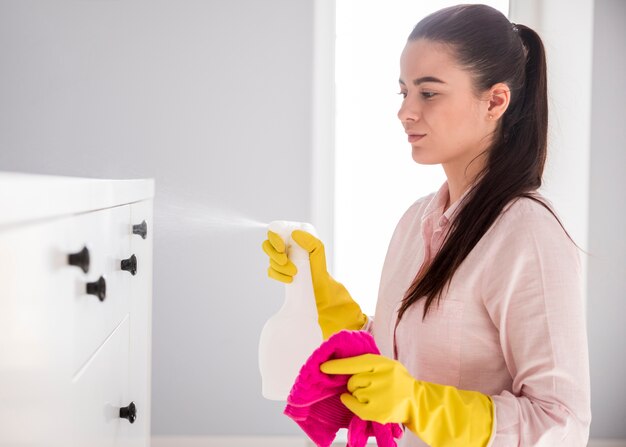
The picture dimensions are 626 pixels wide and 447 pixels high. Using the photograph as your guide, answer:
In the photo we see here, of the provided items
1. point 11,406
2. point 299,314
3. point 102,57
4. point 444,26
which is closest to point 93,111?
point 102,57

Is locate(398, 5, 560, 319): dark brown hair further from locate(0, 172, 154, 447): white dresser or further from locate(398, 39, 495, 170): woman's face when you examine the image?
locate(0, 172, 154, 447): white dresser

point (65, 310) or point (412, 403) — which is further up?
point (65, 310)

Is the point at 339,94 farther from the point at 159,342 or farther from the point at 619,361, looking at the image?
the point at 619,361

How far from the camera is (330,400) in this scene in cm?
105

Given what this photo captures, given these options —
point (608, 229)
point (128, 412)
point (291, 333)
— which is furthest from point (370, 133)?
point (128, 412)

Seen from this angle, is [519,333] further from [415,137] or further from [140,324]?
[140,324]

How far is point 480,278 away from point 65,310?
2.04 ft

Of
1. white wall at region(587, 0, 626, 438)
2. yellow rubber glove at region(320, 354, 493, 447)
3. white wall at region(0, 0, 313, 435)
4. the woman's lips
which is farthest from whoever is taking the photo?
white wall at region(587, 0, 626, 438)

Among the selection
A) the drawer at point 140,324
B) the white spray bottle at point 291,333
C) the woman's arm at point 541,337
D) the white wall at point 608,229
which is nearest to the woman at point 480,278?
the woman's arm at point 541,337

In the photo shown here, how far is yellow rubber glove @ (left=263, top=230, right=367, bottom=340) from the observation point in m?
1.37

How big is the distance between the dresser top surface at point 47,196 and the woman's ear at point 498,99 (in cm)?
62

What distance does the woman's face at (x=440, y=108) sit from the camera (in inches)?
45.3

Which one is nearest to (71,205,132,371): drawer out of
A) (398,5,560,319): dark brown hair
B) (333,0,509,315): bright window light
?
(398,5,560,319): dark brown hair

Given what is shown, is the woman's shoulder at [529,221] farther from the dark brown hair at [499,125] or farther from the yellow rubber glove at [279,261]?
the yellow rubber glove at [279,261]
